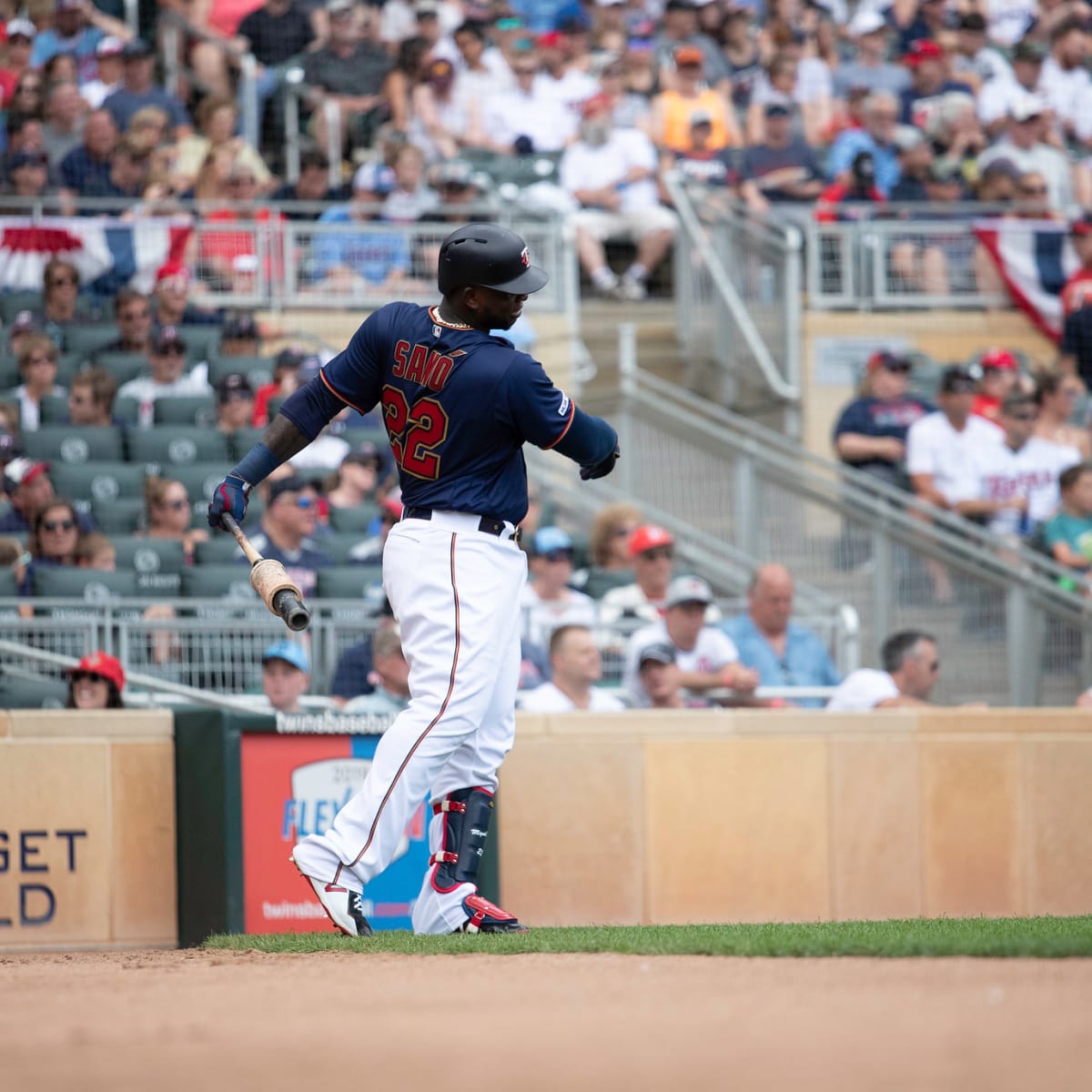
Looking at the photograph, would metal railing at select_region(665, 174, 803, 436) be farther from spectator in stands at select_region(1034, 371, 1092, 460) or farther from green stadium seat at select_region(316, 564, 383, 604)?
green stadium seat at select_region(316, 564, 383, 604)

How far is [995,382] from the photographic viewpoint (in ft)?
41.8

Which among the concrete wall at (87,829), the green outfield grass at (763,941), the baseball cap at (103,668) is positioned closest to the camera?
the green outfield grass at (763,941)

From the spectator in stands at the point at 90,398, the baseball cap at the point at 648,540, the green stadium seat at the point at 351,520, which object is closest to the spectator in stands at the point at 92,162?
the spectator in stands at the point at 90,398

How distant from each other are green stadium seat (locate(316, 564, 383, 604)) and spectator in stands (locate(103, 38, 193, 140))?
17.1ft

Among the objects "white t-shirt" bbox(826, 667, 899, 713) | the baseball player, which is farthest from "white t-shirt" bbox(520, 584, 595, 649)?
the baseball player

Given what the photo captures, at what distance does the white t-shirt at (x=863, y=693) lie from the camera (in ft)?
29.9

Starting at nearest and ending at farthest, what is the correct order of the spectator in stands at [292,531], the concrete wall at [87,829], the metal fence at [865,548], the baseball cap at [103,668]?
1. the concrete wall at [87,829]
2. the baseball cap at [103,668]
3. the spectator in stands at [292,531]
4. the metal fence at [865,548]

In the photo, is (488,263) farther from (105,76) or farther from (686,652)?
(105,76)

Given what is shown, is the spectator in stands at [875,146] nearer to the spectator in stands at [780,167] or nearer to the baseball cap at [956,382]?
the spectator in stands at [780,167]

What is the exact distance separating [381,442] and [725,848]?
423 cm

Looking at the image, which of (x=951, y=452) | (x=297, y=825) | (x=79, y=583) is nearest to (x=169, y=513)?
(x=79, y=583)

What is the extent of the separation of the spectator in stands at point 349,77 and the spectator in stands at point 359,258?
190 cm

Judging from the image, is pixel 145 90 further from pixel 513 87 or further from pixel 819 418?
pixel 819 418

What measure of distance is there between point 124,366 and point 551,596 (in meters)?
3.47
